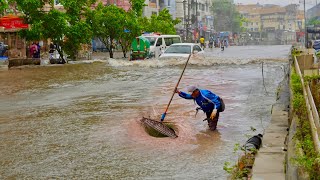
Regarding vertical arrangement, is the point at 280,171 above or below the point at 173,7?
below

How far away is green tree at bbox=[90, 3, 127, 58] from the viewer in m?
30.5

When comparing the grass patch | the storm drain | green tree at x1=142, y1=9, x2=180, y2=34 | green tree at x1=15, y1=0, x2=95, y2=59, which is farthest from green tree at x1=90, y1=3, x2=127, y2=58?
the grass patch

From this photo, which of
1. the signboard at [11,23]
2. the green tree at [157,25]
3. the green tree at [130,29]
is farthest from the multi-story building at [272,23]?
the signboard at [11,23]

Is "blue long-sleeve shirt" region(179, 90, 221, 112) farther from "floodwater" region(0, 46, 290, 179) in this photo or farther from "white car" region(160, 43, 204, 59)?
"white car" region(160, 43, 204, 59)

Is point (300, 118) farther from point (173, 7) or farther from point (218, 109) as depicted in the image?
point (173, 7)

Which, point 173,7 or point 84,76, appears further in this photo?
point 173,7

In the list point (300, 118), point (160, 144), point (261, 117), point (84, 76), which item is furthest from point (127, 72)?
point (300, 118)

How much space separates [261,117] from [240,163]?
5.34 m

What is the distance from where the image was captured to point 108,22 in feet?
102

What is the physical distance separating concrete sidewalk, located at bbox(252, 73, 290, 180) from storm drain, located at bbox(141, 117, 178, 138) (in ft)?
6.20

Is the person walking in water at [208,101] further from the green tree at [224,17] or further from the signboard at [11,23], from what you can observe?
the green tree at [224,17]

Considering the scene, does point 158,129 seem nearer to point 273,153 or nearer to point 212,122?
point 212,122

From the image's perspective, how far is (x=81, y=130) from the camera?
34.1ft

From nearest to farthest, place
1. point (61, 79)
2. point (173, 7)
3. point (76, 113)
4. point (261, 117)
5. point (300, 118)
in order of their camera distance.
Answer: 1. point (300, 118)
2. point (261, 117)
3. point (76, 113)
4. point (61, 79)
5. point (173, 7)
